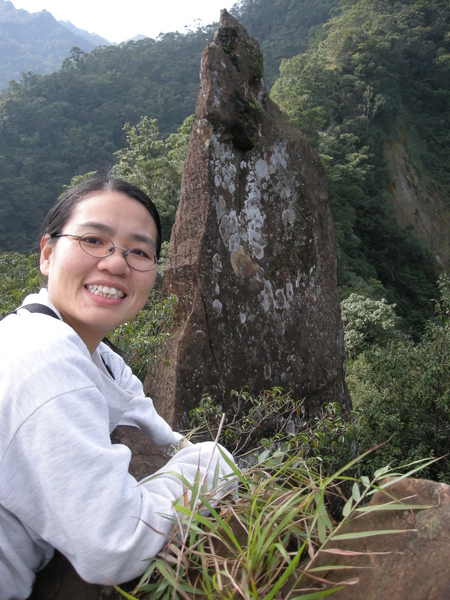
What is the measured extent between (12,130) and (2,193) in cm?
520

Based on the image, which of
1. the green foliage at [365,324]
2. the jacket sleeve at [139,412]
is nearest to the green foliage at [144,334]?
the jacket sleeve at [139,412]

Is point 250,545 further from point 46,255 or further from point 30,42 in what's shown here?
point 30,42

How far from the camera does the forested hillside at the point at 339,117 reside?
20375 mm

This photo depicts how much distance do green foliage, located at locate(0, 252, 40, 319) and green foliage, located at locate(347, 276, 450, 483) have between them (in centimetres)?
327

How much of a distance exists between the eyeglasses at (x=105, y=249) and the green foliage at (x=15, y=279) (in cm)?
183

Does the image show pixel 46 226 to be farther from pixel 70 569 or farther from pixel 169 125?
pixel 169 125

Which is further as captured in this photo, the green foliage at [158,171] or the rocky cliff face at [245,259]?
the green foliage at [158,171]

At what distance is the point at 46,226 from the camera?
1653mm

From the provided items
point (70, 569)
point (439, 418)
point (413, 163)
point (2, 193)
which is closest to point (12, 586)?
point (70, 569)

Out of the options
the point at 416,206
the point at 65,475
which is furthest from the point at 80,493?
the point at 416,206

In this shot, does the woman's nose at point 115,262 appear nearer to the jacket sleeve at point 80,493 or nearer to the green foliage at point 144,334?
the jacket sleeve at point 80,493

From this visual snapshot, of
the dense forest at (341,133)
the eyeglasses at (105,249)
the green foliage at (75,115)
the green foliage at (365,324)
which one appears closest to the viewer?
the eyeglasses at (105,249)

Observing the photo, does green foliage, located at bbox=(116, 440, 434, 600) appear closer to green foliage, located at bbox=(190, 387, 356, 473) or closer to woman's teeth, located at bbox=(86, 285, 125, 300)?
woman's teeth, located at bbox=(86, 285, 125, 300)

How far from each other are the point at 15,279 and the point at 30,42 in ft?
291
